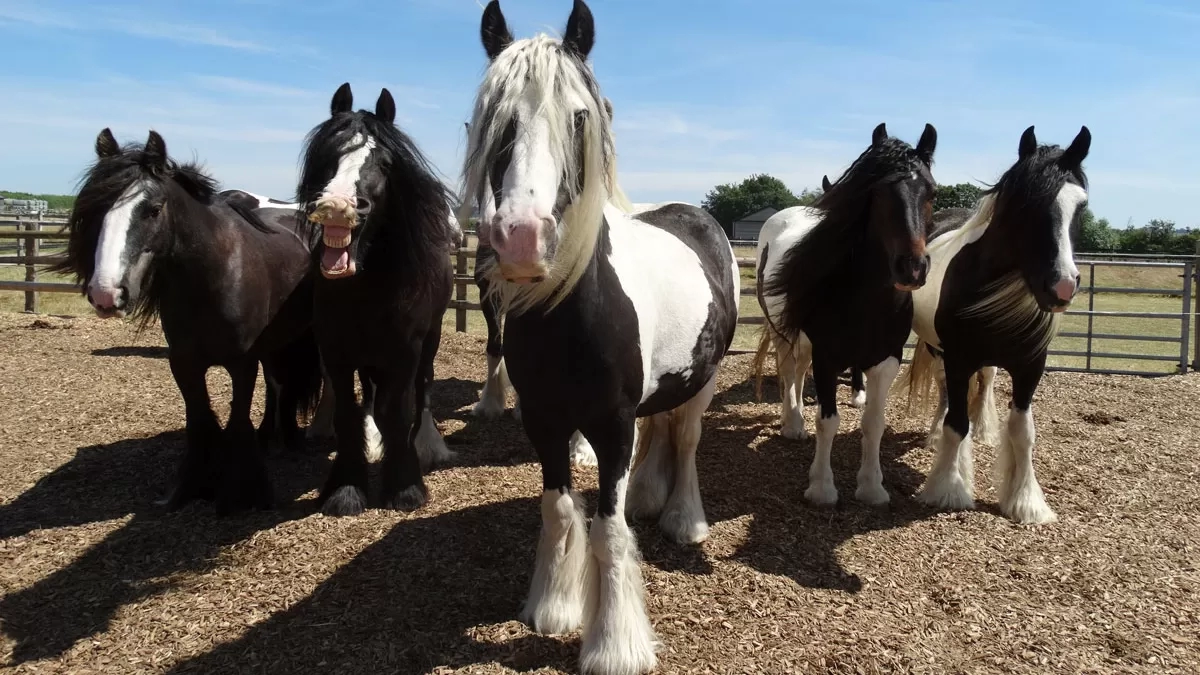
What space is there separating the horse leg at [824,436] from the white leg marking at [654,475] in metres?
0.90

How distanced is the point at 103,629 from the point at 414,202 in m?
2.30

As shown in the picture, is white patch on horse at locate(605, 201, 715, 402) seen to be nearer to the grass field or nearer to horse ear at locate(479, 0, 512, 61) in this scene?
horse ear at locate(479, 0, 512, 61)

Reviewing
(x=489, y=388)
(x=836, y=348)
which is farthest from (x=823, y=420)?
(x=489, y=388)

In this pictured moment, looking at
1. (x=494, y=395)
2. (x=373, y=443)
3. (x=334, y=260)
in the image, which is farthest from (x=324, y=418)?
(x=334, y=260)

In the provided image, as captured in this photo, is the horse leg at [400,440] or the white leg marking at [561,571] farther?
the horse leg at [400,440]

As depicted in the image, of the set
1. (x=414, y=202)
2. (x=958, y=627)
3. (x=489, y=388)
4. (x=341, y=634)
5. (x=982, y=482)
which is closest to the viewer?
(x=341, y=634)

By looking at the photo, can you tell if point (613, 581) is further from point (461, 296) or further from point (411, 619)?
point (461, 296)

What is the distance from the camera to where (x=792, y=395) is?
232 inches

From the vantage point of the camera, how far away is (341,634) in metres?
2.92

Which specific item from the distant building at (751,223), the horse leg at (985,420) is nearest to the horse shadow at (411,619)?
the horse leg at (985,420)

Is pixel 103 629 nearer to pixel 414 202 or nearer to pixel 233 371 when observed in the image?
pixel 233 371

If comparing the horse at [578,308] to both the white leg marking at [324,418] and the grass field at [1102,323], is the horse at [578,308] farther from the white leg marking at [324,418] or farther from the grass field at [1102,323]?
the grass field at [1102,323]

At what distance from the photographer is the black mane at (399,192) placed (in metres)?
3.70

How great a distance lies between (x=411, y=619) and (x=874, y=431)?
281 centimetres
